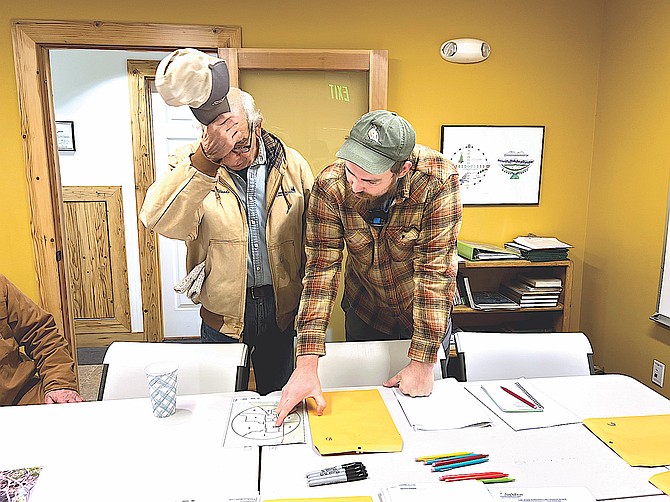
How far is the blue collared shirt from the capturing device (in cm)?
183

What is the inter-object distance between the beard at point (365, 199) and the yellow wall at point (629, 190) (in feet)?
5.89

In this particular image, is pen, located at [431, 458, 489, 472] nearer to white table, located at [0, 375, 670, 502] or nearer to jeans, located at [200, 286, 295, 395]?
white table, located at [0, 375, 670, 502]

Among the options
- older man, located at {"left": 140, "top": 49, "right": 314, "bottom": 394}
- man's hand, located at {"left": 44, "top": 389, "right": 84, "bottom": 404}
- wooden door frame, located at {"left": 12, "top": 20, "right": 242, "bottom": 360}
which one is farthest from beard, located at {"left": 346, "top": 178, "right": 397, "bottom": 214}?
wooden door frame, located at {"left": 12, "top": 20, "right": 242, "bottom": 360}

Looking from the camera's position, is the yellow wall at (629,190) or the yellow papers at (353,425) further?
the yellow wall at (629,190)

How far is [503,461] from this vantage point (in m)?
1.24

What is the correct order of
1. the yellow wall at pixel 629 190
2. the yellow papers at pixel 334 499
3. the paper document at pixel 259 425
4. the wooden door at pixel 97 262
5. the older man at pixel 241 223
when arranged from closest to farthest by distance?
1. the yellow papers at pixel 334 499
2. the paper document at pixel 259 425
3. the older man at pixel 241 223
4. the yellow wall at pixel 629 190
5. the wooden door at pixel 97 262

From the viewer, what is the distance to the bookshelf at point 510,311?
2.98 metres

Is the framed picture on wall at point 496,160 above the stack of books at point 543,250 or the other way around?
above

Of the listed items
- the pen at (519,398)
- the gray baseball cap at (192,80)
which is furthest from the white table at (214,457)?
the gray baseball cap at (192,80)

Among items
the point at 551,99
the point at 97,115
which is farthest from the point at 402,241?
the point at 97,115

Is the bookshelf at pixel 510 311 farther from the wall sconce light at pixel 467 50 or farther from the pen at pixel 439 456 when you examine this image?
the pen at pixel 439 456

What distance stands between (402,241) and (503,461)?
71cm

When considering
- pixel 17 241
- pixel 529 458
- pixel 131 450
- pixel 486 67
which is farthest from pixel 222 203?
pixel 486 67

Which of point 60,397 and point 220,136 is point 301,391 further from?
point 60,397
